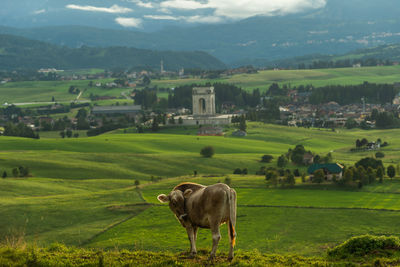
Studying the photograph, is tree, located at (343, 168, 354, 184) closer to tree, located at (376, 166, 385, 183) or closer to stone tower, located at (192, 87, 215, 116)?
tree, located at (376, 166, 385, 183)

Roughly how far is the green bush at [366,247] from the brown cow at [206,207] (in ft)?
12.3

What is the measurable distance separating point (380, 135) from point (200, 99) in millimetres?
53236

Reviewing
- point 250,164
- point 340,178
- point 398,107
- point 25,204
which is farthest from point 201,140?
point 398,107

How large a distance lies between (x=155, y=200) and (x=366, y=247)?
3711 centimetres

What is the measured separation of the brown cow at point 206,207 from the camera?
48.4ft

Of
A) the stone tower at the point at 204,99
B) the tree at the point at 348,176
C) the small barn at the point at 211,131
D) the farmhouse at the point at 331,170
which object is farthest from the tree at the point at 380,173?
the stone tower at the point at 204,99

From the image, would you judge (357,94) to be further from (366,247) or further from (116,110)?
(366,247)

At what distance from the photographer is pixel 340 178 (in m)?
58.8

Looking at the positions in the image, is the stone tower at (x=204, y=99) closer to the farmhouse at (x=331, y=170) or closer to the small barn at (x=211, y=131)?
the small barn at (x=211, y=131)

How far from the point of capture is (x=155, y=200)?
52438 millimetres

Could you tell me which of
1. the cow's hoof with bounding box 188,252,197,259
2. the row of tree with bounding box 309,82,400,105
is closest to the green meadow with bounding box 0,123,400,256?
the cow's hoof with bounding box 188,252,197,259

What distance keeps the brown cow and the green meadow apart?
5252 mm

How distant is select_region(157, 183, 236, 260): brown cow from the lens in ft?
48.4

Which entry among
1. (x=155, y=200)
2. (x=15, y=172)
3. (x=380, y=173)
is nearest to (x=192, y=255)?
(x=155, y=200)
